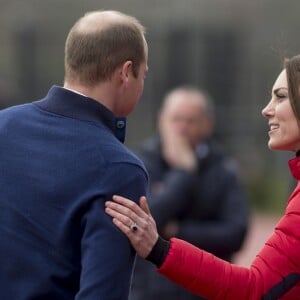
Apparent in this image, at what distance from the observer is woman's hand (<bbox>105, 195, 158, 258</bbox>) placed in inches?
162

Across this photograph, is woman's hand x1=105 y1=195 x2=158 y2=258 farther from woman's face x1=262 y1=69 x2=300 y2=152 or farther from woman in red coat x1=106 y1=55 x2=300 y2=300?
woman's face x1=262 y1=69 x2=300 y2=152

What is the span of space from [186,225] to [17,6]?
720 inches

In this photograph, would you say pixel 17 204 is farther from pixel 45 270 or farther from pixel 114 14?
pixel 114 14

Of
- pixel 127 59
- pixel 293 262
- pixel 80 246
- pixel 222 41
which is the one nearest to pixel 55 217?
pixel 80 246

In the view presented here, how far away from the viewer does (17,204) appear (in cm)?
423

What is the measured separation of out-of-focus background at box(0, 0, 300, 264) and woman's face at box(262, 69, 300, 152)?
14.5 metres

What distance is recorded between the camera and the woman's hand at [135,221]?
412 centimetres

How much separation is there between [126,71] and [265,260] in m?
0.84

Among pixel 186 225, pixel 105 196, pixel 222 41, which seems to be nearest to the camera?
pixel 105 196

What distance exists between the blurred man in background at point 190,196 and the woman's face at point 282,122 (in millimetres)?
2860

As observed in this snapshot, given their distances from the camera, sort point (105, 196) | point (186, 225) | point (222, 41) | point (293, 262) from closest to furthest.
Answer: point (105, 196), point (293, 262), point (186, 225), point (222, 41)

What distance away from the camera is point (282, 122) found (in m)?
4.64

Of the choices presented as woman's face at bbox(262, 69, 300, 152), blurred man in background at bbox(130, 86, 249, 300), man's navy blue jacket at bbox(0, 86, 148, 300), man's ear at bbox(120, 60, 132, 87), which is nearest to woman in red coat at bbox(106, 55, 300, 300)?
woman's face at bbox(262, 69, 300, 152)

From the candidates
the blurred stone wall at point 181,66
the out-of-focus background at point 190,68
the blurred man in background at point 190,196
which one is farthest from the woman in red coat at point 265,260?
the blurred stone wall at point 181,66
